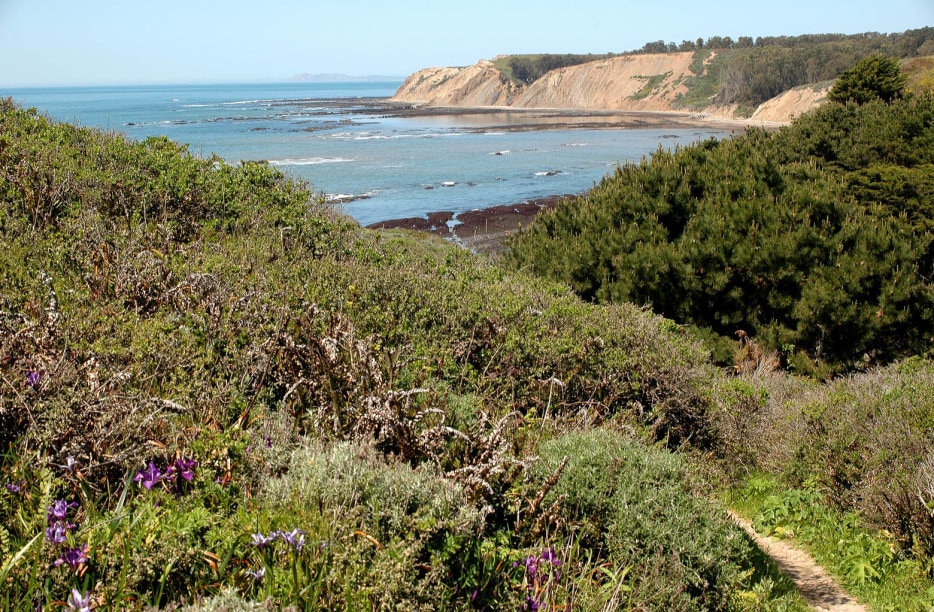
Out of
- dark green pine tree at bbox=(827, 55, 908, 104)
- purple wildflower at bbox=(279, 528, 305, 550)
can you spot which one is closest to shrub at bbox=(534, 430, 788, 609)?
purple wildflower at bbox=(279, 528, 305, 550)

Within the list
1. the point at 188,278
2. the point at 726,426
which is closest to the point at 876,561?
the point at 726,426

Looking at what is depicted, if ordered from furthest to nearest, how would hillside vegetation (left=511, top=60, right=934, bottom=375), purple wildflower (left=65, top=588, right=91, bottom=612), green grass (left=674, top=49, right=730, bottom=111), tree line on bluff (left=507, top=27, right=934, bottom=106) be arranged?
green grass (left=674, top=49, right=730, bottom=111) < tree line on bluff (left=507, top=27, right=934, bottom=106) < hillside vegetation (left=511, top=60, right=934, bottom=375) < purple wildflower (left=65, top=588, right=91, bottom=612)

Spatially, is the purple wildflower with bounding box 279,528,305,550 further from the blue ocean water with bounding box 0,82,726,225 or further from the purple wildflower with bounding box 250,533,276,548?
the blue ocean water with bounding box 0,82,726,225

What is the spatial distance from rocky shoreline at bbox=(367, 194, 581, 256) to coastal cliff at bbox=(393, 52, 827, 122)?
252 feet

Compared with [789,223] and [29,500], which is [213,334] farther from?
[789,223]

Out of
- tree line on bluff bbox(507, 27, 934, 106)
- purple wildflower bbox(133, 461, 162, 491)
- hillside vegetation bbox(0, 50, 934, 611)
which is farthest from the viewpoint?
tree line on bluff bbox(507, 27, 934, 106)

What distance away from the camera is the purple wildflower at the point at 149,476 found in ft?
9.26

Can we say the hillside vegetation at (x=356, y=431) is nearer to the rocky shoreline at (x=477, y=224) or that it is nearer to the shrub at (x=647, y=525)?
the shrub at (x=647, y=525)

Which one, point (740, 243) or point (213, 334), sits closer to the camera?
point (213, 334)

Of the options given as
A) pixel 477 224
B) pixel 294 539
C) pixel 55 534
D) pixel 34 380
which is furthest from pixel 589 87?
pixel 55 534

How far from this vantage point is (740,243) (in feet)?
39.0

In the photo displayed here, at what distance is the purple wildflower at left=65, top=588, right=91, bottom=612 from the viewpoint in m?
2.09

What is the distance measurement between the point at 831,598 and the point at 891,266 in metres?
7.90

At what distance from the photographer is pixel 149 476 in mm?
2893
